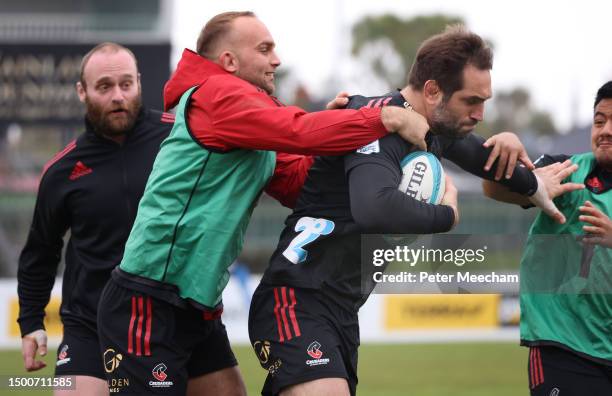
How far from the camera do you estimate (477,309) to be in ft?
48.8

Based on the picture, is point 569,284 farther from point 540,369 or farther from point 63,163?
point 63,163

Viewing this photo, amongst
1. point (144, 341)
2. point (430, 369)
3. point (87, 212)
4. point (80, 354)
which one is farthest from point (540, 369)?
point (430, 369)

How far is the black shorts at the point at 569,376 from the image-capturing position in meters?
4.95

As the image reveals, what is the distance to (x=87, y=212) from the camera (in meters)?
5.55

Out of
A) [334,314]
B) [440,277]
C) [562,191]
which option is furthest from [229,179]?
[562,191]

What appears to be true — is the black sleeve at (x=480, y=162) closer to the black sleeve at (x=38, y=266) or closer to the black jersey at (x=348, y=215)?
the black jersey at (x=348, y=215)

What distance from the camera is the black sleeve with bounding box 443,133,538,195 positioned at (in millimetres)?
4945

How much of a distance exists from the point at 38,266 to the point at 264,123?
208cm

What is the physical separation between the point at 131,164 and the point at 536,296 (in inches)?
89.9

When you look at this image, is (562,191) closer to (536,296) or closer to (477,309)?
(536,296)

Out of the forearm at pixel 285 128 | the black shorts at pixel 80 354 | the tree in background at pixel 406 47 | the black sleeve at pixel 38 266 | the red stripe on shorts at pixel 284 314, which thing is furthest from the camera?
the tree in background at pixel 406 47

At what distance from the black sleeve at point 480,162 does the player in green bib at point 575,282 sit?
0.56ft

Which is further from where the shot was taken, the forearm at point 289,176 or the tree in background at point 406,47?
the tree in background at point 406,47

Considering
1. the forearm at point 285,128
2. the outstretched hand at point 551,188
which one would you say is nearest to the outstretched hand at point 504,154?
the outstretched hand at point 551,188
